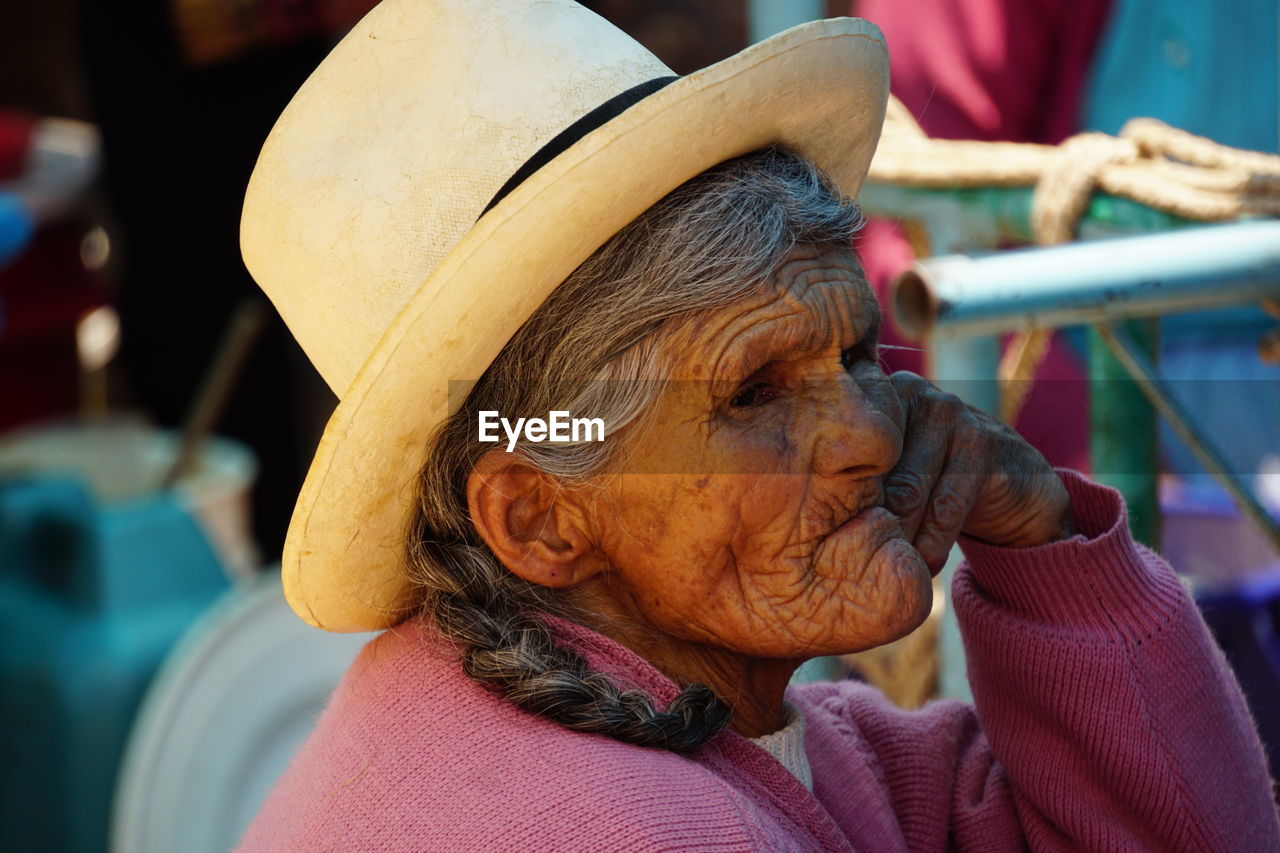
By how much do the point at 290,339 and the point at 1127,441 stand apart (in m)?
4.07

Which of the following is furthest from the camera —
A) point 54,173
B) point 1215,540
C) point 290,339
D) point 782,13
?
point 290,339

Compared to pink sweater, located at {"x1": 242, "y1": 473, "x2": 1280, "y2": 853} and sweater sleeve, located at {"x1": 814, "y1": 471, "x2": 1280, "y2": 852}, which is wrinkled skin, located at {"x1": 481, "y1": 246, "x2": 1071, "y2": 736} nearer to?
pink sweater, located at {"x1": 242, "y1": 473, "x2": 1280, "y2": 853}

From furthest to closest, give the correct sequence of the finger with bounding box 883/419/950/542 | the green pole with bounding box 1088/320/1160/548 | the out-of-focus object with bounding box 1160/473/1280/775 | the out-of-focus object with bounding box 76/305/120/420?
the out-of-focus object with bounding box 76/305/120/420, the out-of-focus object with bounding box 1160/473/1280/775, the green pole with bounding box 1088/320/1160/548, the finger with bounding box 883/419/950/542

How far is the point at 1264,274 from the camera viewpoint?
147 centimetres

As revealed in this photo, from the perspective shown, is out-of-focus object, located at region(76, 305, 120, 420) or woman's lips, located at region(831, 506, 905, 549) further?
out-of-focus object, located at region(76, 305, 120, 420)

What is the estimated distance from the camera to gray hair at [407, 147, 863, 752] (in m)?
1.30

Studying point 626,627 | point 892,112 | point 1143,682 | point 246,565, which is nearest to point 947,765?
point 1143,682

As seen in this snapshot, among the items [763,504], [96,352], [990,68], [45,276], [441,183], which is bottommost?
[96,352]

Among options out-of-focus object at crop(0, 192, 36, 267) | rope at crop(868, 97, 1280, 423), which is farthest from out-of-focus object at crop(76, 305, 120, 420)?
rope at crop(868, 97, 1280, 423)

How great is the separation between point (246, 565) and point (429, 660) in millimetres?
2809

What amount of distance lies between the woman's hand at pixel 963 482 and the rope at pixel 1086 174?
39cm

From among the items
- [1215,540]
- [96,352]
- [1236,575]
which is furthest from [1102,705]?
[96,352]

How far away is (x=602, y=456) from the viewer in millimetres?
1354

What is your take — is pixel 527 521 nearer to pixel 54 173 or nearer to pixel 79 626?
pixel 79 626
